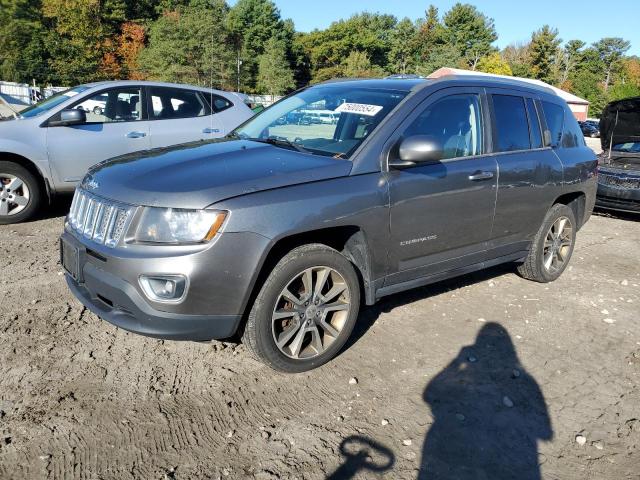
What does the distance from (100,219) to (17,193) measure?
13.8ft

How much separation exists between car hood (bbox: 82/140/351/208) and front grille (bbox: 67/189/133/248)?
55 mm

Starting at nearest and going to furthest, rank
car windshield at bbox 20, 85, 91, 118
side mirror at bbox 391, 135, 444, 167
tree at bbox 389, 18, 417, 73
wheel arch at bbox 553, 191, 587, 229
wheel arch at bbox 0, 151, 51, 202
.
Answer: side mirror at bbox 391, 135, 444, 167 → wheel arch at bbox 553, 191, 587, 229 → wheel arch at bbox 0, 151, 51, 202 → car windshield at bbox 20, 85, 91, 118 → tree at bbox 389, 18, 417, 73

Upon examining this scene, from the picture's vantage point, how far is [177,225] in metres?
2.84

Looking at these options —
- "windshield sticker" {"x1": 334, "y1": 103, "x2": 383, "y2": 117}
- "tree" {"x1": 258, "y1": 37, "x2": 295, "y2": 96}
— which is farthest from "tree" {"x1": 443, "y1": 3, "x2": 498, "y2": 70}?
"windshield sticker" {"x1": 334, "y1": 103, "x2": 383, "y2": 117}

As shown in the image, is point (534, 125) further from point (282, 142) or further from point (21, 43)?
point (21, 43)

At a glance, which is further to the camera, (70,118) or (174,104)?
(174,104)

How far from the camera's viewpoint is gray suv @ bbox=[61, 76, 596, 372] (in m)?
2.85

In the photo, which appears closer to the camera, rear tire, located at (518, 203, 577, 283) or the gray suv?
the gray suv

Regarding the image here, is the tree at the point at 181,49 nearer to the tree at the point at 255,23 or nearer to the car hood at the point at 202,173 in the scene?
the tree at the point at 255,23

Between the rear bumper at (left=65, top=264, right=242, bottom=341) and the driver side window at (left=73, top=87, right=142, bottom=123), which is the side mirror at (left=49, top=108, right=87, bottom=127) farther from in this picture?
the rear bumper at (left=65, top=264, right=242, bottom=341)

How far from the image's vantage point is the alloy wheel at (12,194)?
6.35m

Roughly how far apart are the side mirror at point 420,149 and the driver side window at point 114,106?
195 inches

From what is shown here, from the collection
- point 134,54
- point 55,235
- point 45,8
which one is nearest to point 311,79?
point 134,54

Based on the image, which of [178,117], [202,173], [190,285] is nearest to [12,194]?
[178,117]
